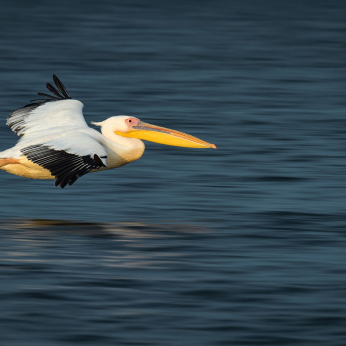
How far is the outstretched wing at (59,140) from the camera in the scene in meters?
7.28

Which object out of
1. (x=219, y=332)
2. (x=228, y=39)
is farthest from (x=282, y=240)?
(x=228, y=39)

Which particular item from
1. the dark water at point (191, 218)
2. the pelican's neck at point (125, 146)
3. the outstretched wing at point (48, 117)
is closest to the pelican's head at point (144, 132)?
the pelican's neck at point (125, 146)

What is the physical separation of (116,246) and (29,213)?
4.27ft

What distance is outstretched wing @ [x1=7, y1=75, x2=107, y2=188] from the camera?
7.28m

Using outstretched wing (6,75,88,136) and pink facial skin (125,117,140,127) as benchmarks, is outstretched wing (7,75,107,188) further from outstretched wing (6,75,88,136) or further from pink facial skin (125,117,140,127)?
pink facial skin (125,117,140,127)

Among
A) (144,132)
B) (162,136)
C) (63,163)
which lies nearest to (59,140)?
(63,163)

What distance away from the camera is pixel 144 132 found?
920 centimetres

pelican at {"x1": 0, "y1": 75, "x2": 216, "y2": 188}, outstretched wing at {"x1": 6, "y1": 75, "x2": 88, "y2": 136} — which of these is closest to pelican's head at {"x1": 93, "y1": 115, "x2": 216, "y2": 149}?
pelican at {"x1": 0, "y1": 75, "x2": 216, "y2": 188}

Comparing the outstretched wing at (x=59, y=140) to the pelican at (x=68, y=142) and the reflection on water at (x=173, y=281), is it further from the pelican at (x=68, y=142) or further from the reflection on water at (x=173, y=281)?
the reflection on water at (x=173, y=281)

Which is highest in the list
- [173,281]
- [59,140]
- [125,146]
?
[59,140]

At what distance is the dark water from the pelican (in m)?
0.47

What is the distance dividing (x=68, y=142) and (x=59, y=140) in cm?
15

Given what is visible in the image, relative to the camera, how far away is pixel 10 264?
22.5ft

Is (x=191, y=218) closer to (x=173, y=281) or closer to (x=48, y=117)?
(x=173, y=281)
